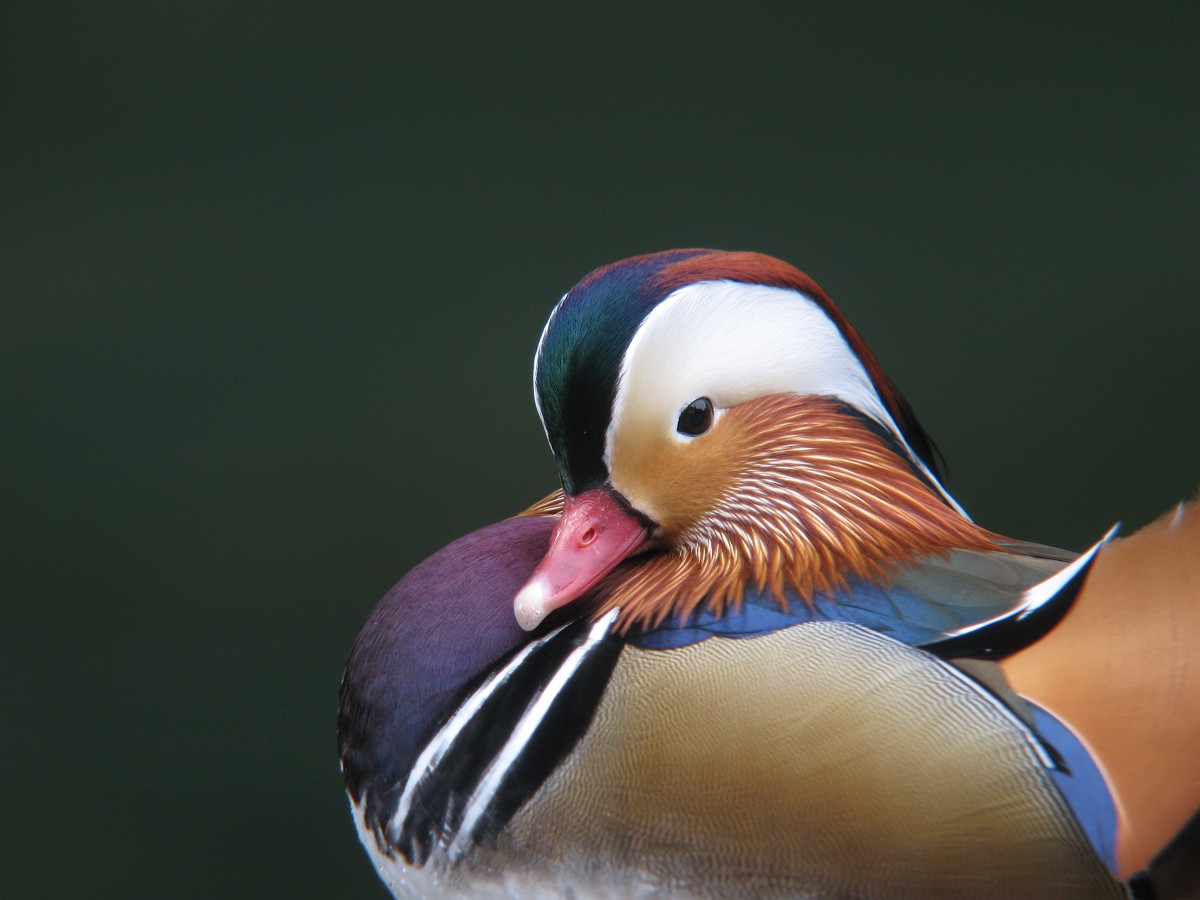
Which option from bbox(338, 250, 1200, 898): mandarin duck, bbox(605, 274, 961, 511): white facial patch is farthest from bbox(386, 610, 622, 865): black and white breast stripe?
bbox(605, 274, 961, 511): white facial patch

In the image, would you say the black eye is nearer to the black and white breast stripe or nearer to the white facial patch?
the white facial patch

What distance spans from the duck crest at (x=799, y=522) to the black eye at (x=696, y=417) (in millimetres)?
17

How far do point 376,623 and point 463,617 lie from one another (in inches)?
2.7

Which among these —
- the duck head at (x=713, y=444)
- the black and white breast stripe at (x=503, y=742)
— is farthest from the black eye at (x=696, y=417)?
the black and white breast stripe at (x=503, y=742)

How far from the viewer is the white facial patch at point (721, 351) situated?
75 cm

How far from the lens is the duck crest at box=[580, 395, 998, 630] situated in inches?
31.2

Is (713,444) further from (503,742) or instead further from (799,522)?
(503,742)

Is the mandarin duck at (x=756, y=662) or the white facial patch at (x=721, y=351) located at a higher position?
the white facial patch at (x=721, y=351)

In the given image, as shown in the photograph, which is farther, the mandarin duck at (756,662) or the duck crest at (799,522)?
the duck crest at (799,522)

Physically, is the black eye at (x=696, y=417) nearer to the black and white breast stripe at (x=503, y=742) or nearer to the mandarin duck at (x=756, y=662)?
the mandarin duck at (x=756, y=662)

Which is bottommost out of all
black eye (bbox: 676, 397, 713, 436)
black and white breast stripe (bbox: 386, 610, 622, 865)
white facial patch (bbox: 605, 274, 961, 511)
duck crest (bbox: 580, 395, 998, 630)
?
black and white breast stripe (bbox: 386, 610, 622, 865)

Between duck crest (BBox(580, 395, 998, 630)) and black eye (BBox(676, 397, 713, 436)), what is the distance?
0.06ft

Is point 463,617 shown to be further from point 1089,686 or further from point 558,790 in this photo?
point 1089,686

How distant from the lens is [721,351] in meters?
0.76
